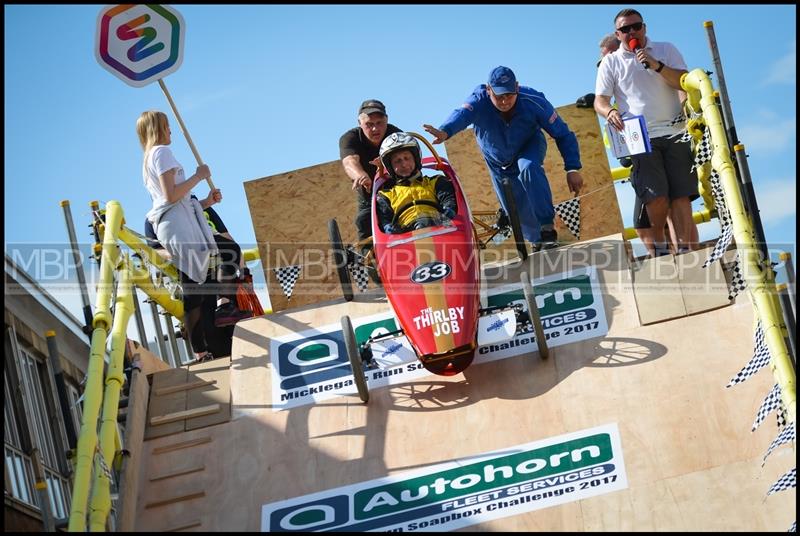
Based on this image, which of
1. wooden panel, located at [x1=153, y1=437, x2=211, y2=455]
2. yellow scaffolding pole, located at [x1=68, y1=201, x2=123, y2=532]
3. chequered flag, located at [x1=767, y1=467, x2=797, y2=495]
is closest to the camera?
chequered flag, located at [x1=767, y1=467, x2=797, y2=495]

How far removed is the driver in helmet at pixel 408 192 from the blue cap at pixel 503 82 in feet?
3.20

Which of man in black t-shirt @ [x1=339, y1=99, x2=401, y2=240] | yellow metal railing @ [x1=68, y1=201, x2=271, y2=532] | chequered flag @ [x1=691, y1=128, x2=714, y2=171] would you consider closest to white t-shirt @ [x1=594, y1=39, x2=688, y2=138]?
chequered flag @ [x1=691, y1=128, x2=714, y2=171]

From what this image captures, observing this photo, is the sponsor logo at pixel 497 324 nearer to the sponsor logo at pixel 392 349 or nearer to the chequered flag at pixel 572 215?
the sponsor logo at pixel 392 349

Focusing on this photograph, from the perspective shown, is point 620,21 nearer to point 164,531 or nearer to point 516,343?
point 516,343

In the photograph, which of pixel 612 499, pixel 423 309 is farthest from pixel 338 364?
pixel 612 499

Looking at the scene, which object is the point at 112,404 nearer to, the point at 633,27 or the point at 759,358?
the point at 759,358

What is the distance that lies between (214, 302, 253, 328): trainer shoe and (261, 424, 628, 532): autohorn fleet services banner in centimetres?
256

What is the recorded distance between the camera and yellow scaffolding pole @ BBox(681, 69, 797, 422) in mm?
7281

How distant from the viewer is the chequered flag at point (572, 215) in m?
13.5

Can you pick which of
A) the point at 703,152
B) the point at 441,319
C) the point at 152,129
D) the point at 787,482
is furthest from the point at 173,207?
the point at 787,482

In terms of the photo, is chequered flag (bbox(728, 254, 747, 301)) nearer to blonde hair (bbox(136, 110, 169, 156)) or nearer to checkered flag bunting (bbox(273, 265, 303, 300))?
blonde hair (bbox(136, 110, 169, 156))

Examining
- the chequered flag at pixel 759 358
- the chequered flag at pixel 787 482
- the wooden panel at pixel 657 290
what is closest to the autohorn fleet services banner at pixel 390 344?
the wooden panel at pixel 657 290

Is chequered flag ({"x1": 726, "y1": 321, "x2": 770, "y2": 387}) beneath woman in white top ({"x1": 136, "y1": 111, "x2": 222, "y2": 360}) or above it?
beneath

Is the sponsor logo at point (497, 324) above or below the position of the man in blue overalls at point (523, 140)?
below
